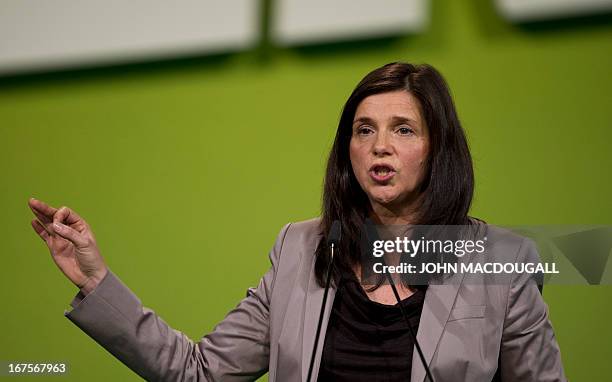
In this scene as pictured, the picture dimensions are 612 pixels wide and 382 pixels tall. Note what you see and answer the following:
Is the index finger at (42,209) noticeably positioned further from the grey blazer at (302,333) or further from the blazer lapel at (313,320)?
the blazer lapel at (313,320)

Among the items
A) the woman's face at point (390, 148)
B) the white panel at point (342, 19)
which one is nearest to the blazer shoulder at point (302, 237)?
the woman's face at point (390, 148)

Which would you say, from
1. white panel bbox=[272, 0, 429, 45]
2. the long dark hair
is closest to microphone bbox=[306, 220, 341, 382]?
the long dark hair

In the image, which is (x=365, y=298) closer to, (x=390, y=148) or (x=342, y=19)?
(x=390, y=148)

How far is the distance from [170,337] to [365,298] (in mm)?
350

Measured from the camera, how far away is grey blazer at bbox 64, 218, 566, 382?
140 cm

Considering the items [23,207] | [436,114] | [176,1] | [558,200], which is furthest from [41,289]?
[558,200]

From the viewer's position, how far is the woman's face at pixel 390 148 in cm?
150

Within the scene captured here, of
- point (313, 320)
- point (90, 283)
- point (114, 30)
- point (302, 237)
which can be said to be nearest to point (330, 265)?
point (313, 320)

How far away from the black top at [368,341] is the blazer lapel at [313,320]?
18 mm

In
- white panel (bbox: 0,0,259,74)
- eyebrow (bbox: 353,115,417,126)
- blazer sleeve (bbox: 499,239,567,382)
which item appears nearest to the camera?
blazer sleeve (bbox: 499,239,567,382)

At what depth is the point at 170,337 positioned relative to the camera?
1.48 metres

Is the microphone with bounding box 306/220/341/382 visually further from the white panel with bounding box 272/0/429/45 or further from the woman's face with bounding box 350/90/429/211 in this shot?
the white panel with bounding box 272/0/429/45

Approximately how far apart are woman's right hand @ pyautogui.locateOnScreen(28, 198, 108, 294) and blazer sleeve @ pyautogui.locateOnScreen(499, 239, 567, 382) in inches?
27.3

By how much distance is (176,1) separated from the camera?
Result: 201cm
